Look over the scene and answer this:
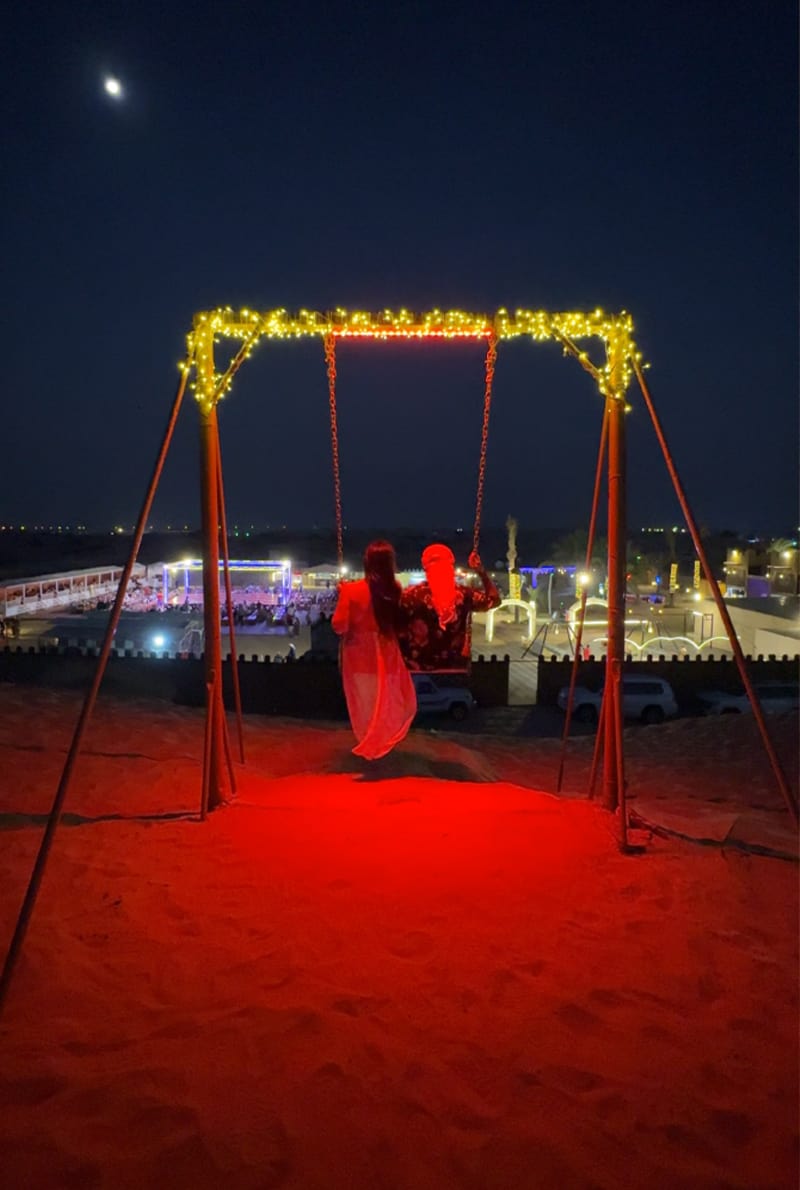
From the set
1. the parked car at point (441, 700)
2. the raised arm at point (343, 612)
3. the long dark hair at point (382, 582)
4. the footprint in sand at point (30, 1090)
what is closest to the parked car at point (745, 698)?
the parked car at point (441, 700)

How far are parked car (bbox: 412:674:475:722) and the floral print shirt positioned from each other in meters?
10.5

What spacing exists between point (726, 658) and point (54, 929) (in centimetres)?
1848

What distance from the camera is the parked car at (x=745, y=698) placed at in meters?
16.5

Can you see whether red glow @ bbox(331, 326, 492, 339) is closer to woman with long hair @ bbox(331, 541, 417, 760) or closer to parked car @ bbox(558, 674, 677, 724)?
woman with long hair @ bbox(331, 541, 417, 760)

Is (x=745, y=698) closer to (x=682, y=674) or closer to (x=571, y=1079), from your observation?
(x=682, y=674)

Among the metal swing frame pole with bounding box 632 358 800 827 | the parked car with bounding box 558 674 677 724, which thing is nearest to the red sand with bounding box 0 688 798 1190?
the metal swing frame pole with bounding box 632 358 800 827

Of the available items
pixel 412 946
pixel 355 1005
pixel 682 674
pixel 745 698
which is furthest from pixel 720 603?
pixel 682 674

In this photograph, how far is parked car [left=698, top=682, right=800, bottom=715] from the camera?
54.2 ft

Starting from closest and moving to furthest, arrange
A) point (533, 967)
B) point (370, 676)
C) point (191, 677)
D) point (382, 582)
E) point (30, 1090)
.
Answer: point (30, 1090)
point (533, 967)
point (382, 582)
point (370, 676)
point (191, 677)

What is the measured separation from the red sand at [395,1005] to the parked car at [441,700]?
1087 centimetres

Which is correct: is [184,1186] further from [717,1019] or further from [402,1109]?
[717,1019]

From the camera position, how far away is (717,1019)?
3.36 meters

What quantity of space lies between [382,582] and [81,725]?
284 centimetres

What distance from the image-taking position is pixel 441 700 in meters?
17.1
